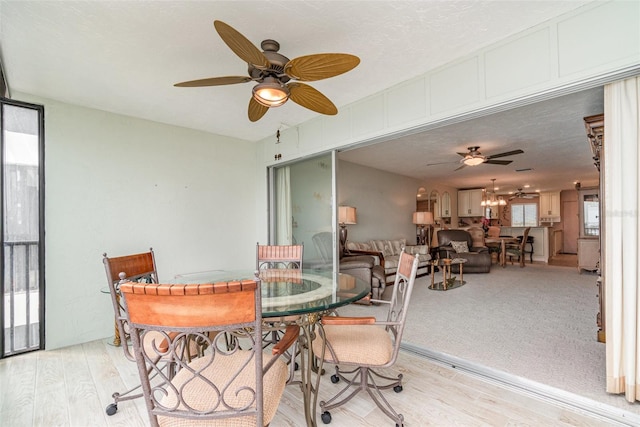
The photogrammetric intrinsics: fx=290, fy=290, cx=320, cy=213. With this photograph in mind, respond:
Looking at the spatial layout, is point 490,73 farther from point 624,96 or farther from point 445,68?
point 624,96

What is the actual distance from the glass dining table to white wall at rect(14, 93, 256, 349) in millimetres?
1482

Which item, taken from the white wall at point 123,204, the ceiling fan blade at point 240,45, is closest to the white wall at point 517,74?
the ceiling fan blade at point 240,45

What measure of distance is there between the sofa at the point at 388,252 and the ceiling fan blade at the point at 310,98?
318cm

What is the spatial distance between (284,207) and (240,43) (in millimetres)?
3017

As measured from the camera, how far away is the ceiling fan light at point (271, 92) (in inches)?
74.0

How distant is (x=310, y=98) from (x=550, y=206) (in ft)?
38.1

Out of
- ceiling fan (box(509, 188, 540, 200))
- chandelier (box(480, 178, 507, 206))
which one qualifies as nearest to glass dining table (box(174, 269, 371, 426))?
chandelier (box(480, 178, 507, 206))

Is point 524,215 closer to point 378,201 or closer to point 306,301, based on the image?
point 378,201

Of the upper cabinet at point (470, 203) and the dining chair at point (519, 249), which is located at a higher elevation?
the upper cabinet at point (470, 203)

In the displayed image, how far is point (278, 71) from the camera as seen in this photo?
1.88m

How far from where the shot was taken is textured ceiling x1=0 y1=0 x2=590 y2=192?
184 cm

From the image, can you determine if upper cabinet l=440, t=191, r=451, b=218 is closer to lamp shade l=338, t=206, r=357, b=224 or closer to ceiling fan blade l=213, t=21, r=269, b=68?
lamp shade l=338, t=206, r=357, b=224

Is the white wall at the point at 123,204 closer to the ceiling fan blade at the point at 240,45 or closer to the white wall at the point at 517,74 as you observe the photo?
the white wall at the point at 517,74

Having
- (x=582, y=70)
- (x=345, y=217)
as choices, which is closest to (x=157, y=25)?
(x=582, y=70)
